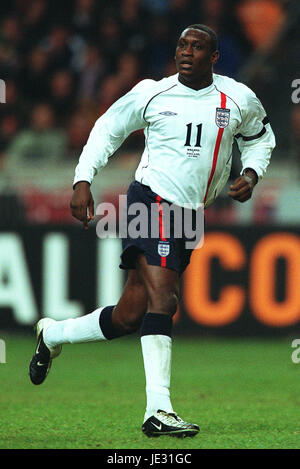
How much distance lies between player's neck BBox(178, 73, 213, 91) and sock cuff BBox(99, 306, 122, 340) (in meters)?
1.27

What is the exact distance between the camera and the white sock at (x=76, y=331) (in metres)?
5.62

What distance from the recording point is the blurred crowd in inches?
453

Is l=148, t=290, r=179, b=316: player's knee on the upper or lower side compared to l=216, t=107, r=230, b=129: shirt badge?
lower

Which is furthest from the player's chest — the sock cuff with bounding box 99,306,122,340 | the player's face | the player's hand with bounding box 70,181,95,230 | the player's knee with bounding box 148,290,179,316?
the sock cuff with bounding box 99,306,122,340

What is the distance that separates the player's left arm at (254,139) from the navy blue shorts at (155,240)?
426mm

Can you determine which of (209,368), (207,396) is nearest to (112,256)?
(209,368)

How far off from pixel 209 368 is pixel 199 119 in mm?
3196

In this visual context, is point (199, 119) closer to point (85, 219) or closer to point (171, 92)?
point (171, 92)

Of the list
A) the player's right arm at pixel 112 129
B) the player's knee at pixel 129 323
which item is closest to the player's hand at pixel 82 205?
the player's right arm at pixel 112 129

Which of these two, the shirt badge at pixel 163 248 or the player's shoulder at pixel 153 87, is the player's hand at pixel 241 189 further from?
the player's shoulder at pixel 153 87

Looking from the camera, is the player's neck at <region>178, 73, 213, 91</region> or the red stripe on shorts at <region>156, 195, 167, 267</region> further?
the player's neck at <region>178, 73, 213, 91</region>

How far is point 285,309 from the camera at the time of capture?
31.0 feet

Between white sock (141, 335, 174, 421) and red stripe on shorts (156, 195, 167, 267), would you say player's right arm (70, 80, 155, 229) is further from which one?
white sock (141, 335, 174, 421)

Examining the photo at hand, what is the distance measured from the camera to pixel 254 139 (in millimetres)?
5641
